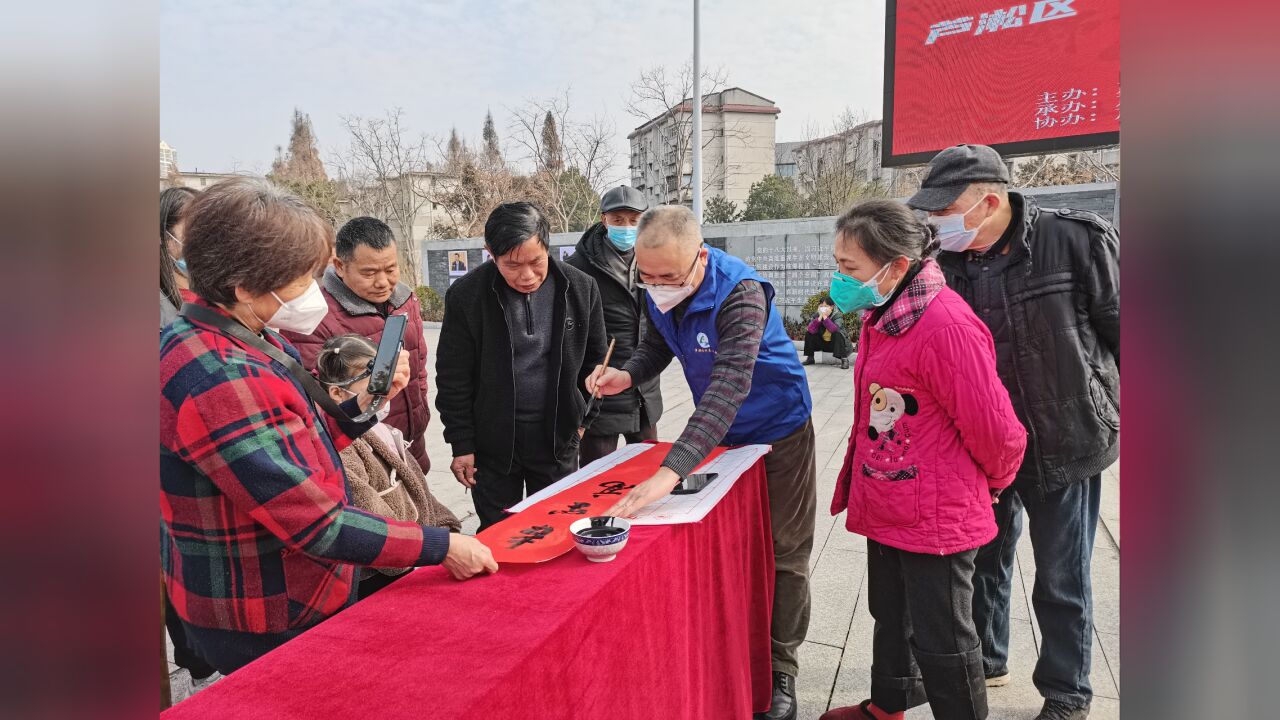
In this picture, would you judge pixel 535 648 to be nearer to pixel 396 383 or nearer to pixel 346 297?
pixel 396 383

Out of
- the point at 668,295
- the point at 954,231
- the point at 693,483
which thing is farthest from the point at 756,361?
the point at 954,231

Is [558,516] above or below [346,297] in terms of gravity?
below

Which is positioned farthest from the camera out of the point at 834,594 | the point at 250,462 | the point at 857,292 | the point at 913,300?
the point at 834,594

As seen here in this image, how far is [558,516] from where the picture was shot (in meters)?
1.85

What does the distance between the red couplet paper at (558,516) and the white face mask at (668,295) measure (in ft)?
1.60

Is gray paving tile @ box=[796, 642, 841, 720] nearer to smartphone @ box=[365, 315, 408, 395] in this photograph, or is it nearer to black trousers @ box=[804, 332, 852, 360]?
smartphone @ box=[365, 315, 408, 395]

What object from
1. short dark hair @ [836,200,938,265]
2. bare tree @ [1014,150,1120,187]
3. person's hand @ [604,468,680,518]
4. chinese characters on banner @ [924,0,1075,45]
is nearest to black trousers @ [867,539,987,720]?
person's hand @ [604,468,680,518]

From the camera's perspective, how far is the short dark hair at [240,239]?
4.02 ft

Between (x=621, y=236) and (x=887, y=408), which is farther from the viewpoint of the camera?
(x=621, y=236)

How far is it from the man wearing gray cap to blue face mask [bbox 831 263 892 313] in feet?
1.14

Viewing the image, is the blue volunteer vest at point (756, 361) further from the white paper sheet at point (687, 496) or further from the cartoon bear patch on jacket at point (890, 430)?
the cartoon bear patch on jacket at point (890, 430)

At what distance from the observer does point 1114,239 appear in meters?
2.17

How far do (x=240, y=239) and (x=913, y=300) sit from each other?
149 cm
